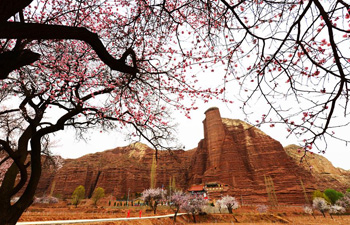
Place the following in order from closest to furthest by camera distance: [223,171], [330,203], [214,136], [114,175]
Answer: [330,203] < [223,171] < [214,136] < [114,175]

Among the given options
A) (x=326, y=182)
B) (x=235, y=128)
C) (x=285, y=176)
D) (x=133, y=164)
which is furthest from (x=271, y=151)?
(x=133, y=164)

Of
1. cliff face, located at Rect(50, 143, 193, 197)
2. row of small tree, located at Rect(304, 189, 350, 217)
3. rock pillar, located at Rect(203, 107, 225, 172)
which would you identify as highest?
rock pillar, located at Rect(203, 107, 225, 172)

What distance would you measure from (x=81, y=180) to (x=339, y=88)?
4055 inches

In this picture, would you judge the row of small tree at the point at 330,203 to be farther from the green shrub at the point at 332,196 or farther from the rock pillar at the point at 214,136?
the rock pillar at the point at 214,136

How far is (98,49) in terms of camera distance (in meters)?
3.01

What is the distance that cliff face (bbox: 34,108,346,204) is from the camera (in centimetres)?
5812

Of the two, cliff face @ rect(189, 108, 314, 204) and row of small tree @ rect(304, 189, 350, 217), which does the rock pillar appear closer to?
cliff face @ rect(189, 108, 314, 204)

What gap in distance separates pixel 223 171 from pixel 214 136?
1711 centimetres

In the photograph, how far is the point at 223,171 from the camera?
66.6 metres

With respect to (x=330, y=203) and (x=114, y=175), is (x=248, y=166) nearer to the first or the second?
→ (x=330, y=203)

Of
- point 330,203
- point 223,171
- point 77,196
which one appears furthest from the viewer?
point 223,171

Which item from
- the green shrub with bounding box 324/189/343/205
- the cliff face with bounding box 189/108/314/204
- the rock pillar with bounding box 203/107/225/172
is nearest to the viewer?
the green shrub with bounding box 324/189/343/205

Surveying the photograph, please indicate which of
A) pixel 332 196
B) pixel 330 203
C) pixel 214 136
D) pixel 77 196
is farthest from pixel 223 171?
pixel 77 196

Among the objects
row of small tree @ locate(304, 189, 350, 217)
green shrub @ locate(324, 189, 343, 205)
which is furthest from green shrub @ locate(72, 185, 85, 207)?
green shrub @ locate(324, 189, 343, 205)
